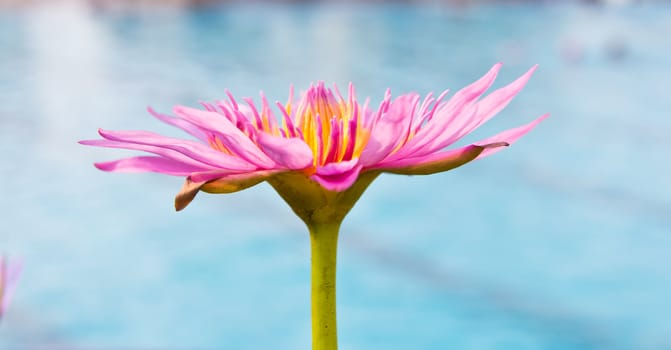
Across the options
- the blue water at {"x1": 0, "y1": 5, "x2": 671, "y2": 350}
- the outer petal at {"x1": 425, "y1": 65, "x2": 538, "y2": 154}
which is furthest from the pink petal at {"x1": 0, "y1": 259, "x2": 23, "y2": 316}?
the blue water at {"x1": 0, "y1": 5, "x2": 671, "y2": 350}

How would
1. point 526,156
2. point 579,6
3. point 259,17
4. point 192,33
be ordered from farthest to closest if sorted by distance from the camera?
point 579,6, point 259,17, point 192,33, point 526,156

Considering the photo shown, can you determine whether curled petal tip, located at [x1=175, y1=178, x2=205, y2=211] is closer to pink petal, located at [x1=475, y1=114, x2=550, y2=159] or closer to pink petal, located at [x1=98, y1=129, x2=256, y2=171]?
pink petal, located at [x1=98, y1=129, x2=256, y2=171]

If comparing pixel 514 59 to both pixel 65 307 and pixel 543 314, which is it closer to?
pixel 543 314

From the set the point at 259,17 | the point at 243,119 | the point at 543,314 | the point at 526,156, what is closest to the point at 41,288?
the point at 543,314

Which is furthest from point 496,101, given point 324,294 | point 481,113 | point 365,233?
point 365,233

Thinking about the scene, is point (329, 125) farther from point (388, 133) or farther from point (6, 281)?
point (6, 281)

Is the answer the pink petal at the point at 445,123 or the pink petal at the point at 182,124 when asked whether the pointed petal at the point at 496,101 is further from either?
the pink petal at the point at 182,124
